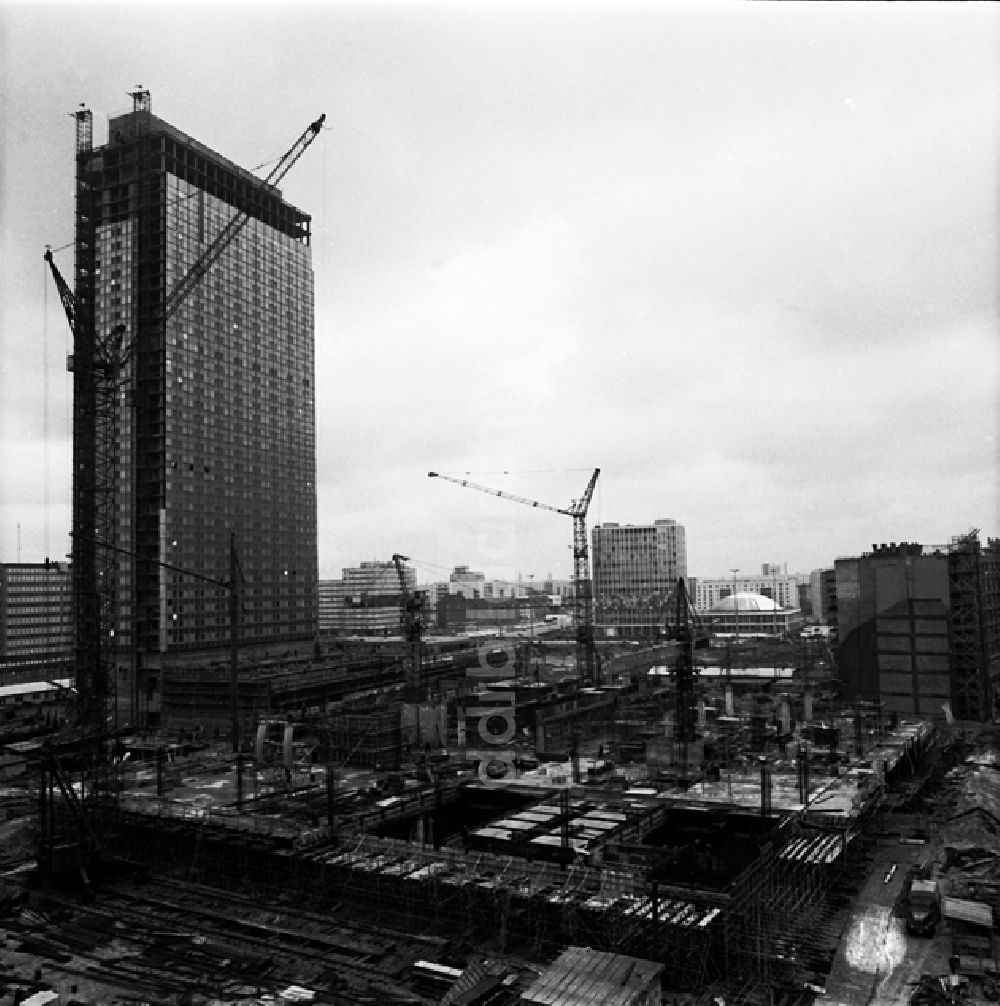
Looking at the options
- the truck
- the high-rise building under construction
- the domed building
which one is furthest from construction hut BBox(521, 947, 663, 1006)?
the domed building

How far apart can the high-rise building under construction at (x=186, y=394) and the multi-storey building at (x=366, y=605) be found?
40976mm

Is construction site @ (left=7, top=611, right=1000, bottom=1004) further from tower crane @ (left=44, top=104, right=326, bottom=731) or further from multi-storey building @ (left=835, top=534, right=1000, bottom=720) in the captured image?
multi-storey building @ (left=835, top=534, right=1000, bottom=720)

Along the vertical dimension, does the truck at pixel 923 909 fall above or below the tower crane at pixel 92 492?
below

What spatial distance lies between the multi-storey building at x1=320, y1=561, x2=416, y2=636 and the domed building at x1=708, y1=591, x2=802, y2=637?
109ft

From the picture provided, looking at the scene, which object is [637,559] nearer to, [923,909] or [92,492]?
[92,492]

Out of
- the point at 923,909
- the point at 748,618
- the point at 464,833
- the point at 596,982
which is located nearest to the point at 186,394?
the point at 464,833

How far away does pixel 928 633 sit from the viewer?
120 feet

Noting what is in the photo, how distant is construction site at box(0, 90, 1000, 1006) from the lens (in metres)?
13.2

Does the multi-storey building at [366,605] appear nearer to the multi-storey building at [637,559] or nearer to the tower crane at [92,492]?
the multi-storey building at [637,559]

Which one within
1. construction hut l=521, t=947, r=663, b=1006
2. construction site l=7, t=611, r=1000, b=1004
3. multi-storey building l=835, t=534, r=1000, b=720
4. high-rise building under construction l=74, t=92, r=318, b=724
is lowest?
construction site l=7, t=611, r=1000, b=1004

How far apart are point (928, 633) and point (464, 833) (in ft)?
82.5

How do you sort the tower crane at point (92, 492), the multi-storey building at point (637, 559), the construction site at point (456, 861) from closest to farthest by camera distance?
the construction site at point (456, 861), the tower crane at point (92, 492), the multi-storey building at point (637, 559)

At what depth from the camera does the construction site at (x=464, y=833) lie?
13180 mm

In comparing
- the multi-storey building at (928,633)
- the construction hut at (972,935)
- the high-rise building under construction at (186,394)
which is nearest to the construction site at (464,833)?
the construction hut at (972,935)
